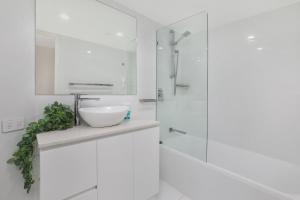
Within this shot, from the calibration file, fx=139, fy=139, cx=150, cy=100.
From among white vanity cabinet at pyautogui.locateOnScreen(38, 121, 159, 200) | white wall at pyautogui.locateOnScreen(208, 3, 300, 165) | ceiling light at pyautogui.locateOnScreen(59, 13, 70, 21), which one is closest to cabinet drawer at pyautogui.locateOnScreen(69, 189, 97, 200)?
white vanity cabinet at pyautogui.locateOnScreen(38, 121, 159, 200)

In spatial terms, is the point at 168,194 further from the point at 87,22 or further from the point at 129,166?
the point at 87,22

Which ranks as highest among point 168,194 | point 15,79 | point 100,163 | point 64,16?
point 64,16

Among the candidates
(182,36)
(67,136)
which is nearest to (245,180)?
(67,136)

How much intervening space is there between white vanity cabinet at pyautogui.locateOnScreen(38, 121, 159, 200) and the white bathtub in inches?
14.1

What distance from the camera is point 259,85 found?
1.86m

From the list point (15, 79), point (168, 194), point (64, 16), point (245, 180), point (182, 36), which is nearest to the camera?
point (15, 79)

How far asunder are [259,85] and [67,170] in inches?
91.8

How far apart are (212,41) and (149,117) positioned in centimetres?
166

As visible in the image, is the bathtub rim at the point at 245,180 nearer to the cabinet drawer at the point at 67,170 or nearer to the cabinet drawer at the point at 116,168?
the cabinet drawer at the point at 116,168

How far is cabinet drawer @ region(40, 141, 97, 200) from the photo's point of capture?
35.0 inches

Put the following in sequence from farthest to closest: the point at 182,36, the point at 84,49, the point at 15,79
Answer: the point at 182,36 < the point at 84,49 < the point at 15,79

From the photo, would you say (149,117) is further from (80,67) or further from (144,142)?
(80,67)

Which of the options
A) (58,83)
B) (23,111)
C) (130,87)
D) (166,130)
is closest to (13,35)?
(58,83)

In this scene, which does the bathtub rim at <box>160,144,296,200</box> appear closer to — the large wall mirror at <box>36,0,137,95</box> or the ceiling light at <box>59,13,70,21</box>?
the large wall mirror at <box>36,0,137,95</box>
